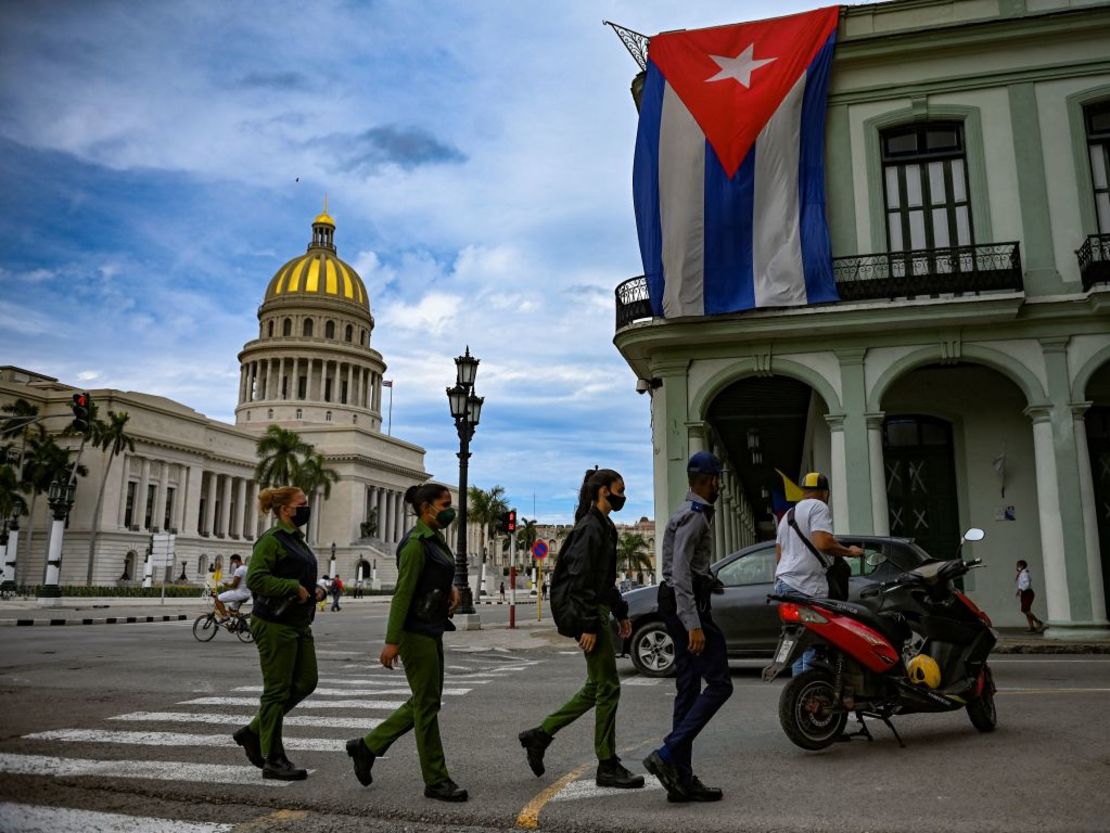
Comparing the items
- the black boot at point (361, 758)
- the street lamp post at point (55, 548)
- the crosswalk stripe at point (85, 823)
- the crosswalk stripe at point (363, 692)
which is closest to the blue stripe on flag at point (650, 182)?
the crosswalk stripe at point (363, 692)

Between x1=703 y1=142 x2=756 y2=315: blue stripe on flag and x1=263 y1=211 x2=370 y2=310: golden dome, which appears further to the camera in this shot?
x1=263 y1=211 x2=370 y2=310: golden dome

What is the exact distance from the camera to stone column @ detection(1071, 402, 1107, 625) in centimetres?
1558

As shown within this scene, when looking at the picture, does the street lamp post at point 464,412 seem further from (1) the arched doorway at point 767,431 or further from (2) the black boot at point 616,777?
(2) the black boot at point 616,777

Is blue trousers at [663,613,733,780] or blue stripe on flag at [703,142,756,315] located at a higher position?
blue stripe on flag at [703,142,756,315]

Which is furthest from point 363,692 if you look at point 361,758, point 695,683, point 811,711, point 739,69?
point 739,69

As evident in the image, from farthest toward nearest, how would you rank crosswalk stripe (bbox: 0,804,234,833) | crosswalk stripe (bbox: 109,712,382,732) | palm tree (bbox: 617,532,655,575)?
1. palm tree (bbox: 617,532,655,575)
2. crosswalk stripe (bbox: 109,712,382,732)
3. crosswalk stripe (bbox: 0,804,234,833)

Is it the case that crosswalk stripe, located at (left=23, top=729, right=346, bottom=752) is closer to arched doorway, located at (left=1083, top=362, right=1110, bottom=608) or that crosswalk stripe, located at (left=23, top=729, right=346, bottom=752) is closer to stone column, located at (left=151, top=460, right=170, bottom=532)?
arched doorway, located at (left=1083, top=362, right=1110, bottom=608)

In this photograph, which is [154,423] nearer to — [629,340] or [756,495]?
[756,495]

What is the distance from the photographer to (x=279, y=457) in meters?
78.8

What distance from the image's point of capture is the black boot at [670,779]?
489 centimetres

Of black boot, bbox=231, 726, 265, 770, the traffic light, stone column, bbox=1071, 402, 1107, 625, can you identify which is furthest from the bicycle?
stone column, bbox=1071, 402, 1107, 625

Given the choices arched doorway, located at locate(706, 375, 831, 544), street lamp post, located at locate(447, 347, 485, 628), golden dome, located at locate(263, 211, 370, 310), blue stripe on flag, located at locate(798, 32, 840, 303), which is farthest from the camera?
golden dome, located at locate(263, 211, 370, 310)

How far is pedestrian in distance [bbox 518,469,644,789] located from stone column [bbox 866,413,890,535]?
12473 mm

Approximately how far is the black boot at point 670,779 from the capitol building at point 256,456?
6760cm
